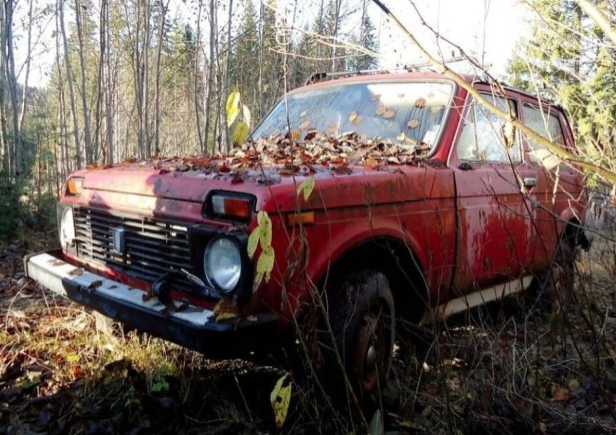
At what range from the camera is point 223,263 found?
7.27ft

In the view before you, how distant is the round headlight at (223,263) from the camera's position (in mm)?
2166

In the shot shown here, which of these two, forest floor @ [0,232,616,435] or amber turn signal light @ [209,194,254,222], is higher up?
amber turn signal light @ [209,194,254,222]

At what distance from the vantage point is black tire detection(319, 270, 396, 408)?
8.05ft

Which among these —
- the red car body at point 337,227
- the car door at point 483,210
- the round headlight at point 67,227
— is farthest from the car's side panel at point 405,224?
the round headlight at point 67,227

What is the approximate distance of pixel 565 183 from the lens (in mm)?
4547

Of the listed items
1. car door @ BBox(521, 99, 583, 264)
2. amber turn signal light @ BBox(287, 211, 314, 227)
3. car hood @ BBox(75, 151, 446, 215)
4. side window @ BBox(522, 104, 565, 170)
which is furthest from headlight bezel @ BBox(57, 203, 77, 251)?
car door @ BBox(521, 99, 583, 264)

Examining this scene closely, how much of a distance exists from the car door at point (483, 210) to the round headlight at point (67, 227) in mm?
A: 2472

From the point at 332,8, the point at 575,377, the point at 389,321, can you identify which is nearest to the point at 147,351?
the point at 389,321

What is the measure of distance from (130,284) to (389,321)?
1432mm

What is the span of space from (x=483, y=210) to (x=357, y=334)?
1.47 m

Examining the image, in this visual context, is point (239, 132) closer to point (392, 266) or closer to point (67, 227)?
point (392, 266)

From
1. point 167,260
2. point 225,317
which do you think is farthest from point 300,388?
point 167,260

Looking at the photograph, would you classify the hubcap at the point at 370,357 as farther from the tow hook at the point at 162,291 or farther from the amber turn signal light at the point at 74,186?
the amber turn signal light at the point at 74,186

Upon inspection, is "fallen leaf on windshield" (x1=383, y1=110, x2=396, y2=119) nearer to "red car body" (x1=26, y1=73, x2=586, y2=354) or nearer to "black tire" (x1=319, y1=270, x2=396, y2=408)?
"red car body" (x1=26, y1=73, x2=586, y2=354)
